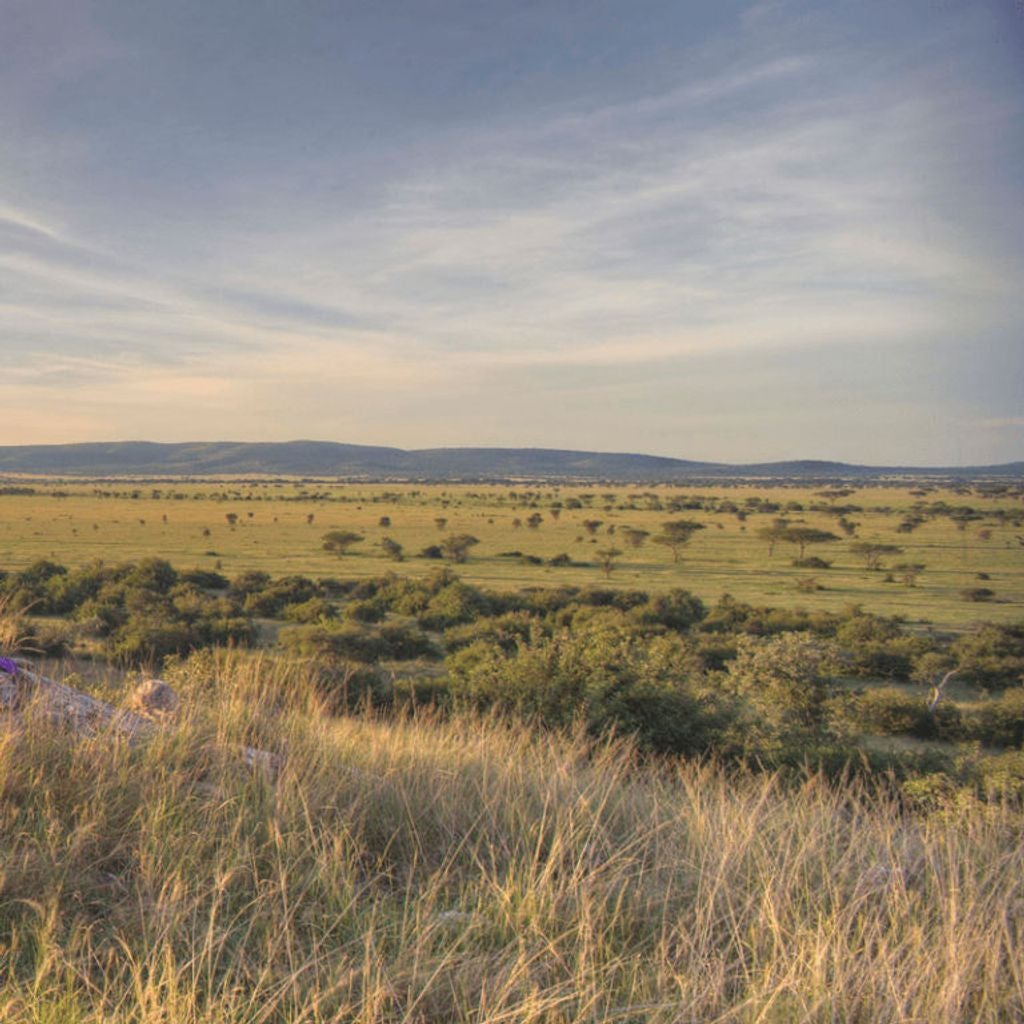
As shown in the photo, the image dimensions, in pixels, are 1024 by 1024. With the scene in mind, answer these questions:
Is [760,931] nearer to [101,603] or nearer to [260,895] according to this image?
[260,895]

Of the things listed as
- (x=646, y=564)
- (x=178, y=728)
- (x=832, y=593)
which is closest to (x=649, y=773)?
(x=178, y=728)

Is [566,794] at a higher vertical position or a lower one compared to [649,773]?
higher

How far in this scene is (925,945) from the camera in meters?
3.13

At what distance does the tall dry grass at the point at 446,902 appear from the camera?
263cm

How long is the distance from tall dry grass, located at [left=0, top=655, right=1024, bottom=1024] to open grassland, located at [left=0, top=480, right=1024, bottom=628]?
122ft

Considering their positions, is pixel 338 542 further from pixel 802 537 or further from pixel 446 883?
pixel 446 883

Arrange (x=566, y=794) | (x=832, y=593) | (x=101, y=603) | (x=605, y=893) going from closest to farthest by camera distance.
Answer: (x=605, y=893) < (x=566, y=794) < (x=101, y=603) < (x=832, y=593)

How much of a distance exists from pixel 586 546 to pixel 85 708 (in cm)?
6270

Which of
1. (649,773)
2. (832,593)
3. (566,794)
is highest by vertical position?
(566,794)

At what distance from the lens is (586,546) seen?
6719 centimetres

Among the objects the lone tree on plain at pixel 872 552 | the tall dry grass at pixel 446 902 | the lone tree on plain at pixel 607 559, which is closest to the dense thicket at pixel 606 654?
the tall dry grass at pixel 446 902

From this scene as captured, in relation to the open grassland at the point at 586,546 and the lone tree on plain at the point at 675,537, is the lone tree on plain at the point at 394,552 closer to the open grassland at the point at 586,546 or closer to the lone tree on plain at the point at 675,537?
the open grassland at the point at 586,546

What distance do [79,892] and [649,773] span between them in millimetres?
4322

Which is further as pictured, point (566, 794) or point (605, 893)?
point (566, 794)
